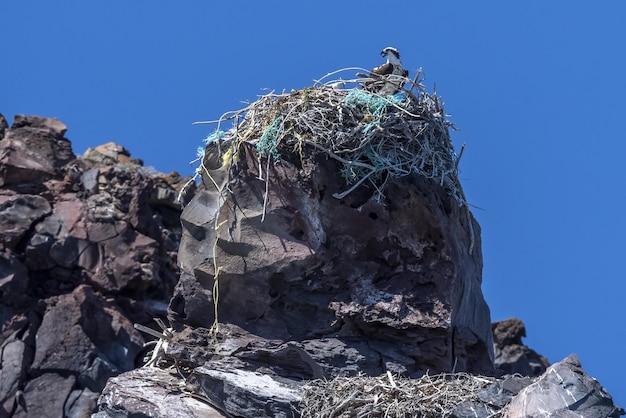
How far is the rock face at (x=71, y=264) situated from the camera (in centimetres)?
1775

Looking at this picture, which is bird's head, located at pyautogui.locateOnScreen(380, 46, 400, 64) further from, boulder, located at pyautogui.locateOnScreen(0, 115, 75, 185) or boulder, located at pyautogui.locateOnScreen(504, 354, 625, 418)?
boulder, located at pyautogui.locateOnScreen(0, 115, 75, 185)

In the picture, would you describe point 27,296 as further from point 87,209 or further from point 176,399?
point 176,399

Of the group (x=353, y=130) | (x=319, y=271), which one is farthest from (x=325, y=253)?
(x=353, y=130)

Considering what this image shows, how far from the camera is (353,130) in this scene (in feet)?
31.5

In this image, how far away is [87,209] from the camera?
2011cm

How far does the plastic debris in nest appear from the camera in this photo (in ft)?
27.5

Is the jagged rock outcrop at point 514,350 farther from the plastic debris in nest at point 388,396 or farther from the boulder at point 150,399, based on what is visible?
the plastic debris in nest at point 388,396

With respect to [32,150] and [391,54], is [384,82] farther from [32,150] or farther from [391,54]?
[32,150]

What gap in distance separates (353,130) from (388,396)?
221 centimetres

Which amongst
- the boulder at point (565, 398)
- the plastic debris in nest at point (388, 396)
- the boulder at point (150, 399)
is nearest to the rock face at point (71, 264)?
the boulder at point (150, 399)

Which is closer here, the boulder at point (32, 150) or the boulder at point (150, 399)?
the boulder at point (150, 399)

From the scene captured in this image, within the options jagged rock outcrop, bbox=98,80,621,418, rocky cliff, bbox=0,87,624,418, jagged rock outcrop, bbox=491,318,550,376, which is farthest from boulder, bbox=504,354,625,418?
jagged rock outcrop, bbox=491,318,550,376

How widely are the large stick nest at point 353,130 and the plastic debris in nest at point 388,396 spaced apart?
171 cm

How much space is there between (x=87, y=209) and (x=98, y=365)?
3222 mm
